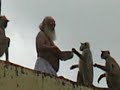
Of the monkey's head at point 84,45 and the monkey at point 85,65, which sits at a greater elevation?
the monkey's head at point 84,45

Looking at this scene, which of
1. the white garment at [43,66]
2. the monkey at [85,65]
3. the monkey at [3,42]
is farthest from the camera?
the monkey at [85,65]

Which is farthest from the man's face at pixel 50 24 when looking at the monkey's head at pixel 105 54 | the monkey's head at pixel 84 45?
the monkey's head at pixel 105 54

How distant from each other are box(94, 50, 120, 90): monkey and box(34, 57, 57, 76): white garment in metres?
2.97

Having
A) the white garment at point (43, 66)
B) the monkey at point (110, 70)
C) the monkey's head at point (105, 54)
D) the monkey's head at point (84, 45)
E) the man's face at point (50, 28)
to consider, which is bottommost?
the monkey at point (110, 70)

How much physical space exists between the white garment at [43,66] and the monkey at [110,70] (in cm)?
297

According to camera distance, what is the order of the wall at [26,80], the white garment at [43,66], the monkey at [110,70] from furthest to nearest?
the monkey at [110,70], the white garment at [43,66], the wall at [26,80]

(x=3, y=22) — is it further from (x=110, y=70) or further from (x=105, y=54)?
(x=105, y=54)

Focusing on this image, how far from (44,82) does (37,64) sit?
0.94m

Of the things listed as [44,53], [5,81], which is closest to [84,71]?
[44,53]

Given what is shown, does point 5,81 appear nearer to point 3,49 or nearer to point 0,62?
point 0,62

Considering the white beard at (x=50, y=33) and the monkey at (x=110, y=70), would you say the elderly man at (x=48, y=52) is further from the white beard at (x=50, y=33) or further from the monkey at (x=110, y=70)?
the monkey at (x=110, y=70)

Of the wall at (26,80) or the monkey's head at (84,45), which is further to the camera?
the monkey's head at (84,45)

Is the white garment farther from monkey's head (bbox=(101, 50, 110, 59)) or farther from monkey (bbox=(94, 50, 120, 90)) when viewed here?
monkey's head (bbox=(101, 50, 110, 59))

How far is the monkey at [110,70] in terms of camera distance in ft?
Answer: 44.3
